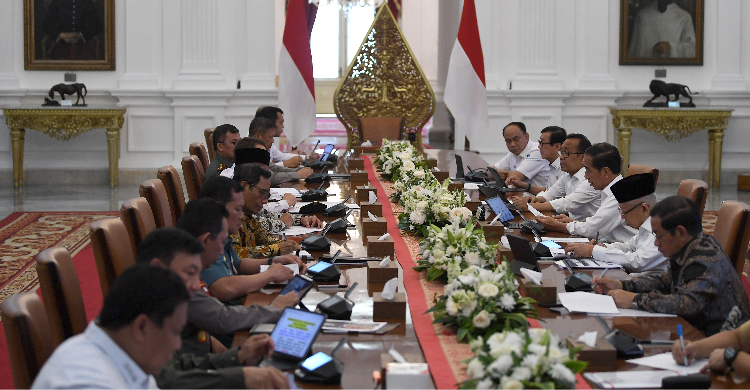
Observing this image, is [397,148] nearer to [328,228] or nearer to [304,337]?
[328,228]

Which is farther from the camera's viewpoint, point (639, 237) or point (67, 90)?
point (67, 90)

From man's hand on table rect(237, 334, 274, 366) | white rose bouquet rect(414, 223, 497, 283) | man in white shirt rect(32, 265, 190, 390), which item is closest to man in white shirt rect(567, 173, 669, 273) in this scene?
white rose bouquet rect(414, 223, 497, 283)

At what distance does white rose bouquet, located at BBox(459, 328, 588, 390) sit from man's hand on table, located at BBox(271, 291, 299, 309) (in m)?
1.02

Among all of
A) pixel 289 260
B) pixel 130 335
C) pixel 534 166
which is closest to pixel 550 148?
pixel 534 166

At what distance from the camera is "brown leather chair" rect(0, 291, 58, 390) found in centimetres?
208

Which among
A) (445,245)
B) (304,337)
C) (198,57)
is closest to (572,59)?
(198,57)

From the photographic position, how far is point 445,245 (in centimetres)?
303

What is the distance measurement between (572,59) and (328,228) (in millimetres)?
7110

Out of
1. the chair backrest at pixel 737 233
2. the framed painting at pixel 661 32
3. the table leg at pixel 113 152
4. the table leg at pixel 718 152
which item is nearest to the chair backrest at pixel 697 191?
the chair backrest at pixel 737 233

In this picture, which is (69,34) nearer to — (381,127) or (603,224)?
(381,127)

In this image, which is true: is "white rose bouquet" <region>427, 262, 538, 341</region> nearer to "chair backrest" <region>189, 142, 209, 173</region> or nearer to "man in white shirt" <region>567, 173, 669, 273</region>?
"man in white shirt" <region>567, 173, 669, 273</region>

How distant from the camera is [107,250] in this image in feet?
10.0

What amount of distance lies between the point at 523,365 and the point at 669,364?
2.58 feet

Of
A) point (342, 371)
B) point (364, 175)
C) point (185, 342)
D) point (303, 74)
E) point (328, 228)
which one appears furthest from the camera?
point (303, 74)
